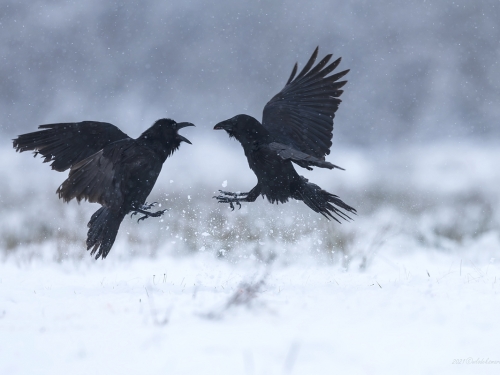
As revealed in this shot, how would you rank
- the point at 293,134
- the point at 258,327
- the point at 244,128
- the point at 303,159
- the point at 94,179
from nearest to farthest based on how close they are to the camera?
1. the point at 258,327
2. the point at 303,159
3. the point at 94,179
4. the point at 244,128
5. the point at 293,134

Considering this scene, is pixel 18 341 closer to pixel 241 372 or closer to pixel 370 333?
pixel 241 372

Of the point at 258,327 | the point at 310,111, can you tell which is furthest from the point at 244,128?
the point at 258,327

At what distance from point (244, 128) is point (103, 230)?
183 centimetres

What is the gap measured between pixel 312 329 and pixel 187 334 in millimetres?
Answer: 826

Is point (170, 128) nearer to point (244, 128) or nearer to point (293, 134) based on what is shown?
point (244, 128)

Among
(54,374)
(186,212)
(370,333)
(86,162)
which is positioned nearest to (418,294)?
(370,333)

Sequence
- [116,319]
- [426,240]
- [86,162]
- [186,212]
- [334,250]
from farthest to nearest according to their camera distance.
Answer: [186,212], [426,240], [334,250], [86,162], [116,319]

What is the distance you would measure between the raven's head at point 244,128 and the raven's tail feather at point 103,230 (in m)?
1.51

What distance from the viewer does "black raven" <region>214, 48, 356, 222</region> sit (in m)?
5.19

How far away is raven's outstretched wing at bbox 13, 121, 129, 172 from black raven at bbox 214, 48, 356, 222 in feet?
3.97

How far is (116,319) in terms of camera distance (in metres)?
3.72

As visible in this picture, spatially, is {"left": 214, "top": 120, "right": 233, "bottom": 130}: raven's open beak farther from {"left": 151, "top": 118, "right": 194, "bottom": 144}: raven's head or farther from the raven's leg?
the raven's leg

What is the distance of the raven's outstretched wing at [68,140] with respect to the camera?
537cm

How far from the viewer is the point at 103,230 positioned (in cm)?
535
